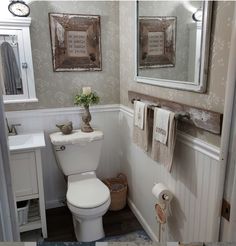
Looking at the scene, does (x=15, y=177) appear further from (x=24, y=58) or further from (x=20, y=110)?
(x=24, y=58)

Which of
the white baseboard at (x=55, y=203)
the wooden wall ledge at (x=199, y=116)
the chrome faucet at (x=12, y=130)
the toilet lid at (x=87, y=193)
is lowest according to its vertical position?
the white baseboard at (x=55, y=203)

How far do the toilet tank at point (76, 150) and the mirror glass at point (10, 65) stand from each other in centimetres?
51

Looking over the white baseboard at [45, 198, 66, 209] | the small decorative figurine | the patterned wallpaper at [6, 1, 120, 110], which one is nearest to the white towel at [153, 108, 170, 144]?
the small decorative figurine

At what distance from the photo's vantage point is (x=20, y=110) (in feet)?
6.94

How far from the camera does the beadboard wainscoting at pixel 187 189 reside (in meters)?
1.18

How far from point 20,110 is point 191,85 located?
150 cm

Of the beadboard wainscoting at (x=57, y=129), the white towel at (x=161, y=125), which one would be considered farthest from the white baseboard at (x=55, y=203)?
the white towel at (x=161, y=125)

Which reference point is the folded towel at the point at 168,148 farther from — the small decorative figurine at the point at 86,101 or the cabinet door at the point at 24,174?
the cabinet door at the point at 24,174

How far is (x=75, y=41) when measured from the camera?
2.13 meters

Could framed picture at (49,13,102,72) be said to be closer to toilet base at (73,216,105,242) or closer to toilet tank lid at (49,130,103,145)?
toilet tank lid at (49,130,103,145)

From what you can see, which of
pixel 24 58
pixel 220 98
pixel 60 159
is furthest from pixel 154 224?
pixel 24 58

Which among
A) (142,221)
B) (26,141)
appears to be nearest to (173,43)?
(26,141)

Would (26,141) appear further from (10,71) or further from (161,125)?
(161,125)

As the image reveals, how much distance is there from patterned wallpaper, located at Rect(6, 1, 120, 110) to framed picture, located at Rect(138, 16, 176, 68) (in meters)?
0.49
